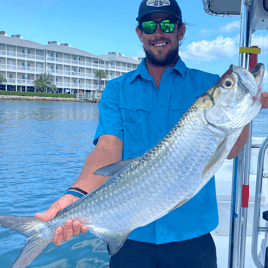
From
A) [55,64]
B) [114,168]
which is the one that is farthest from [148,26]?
[55,64]

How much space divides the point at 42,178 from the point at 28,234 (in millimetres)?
9066

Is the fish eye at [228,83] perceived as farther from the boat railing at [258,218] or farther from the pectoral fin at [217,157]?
the boat railing at [258,218]

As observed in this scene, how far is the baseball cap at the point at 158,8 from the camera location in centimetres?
251

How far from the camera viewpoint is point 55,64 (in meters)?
70.9

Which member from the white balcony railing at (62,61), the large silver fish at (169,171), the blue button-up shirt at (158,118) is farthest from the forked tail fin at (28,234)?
the white balcony railing at (62,61)

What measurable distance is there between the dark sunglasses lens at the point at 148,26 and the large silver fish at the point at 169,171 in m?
1.00

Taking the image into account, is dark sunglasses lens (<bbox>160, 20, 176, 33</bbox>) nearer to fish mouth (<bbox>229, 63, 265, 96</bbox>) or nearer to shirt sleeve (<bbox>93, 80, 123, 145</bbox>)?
shirt sleeve (<bbox>93, 80, 123, 145</bbox>)

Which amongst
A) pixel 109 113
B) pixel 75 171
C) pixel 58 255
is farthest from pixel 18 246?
pixel 75 171

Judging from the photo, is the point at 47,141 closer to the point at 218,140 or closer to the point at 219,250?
the point at 219,250

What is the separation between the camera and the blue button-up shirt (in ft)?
7.75

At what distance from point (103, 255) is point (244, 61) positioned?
14.2 ft

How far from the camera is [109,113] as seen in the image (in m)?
2.58

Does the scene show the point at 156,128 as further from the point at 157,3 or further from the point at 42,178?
the point at 42,178

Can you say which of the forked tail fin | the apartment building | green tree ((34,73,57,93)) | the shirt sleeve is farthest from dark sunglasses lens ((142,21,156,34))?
green tree ((34,73,57,93))
